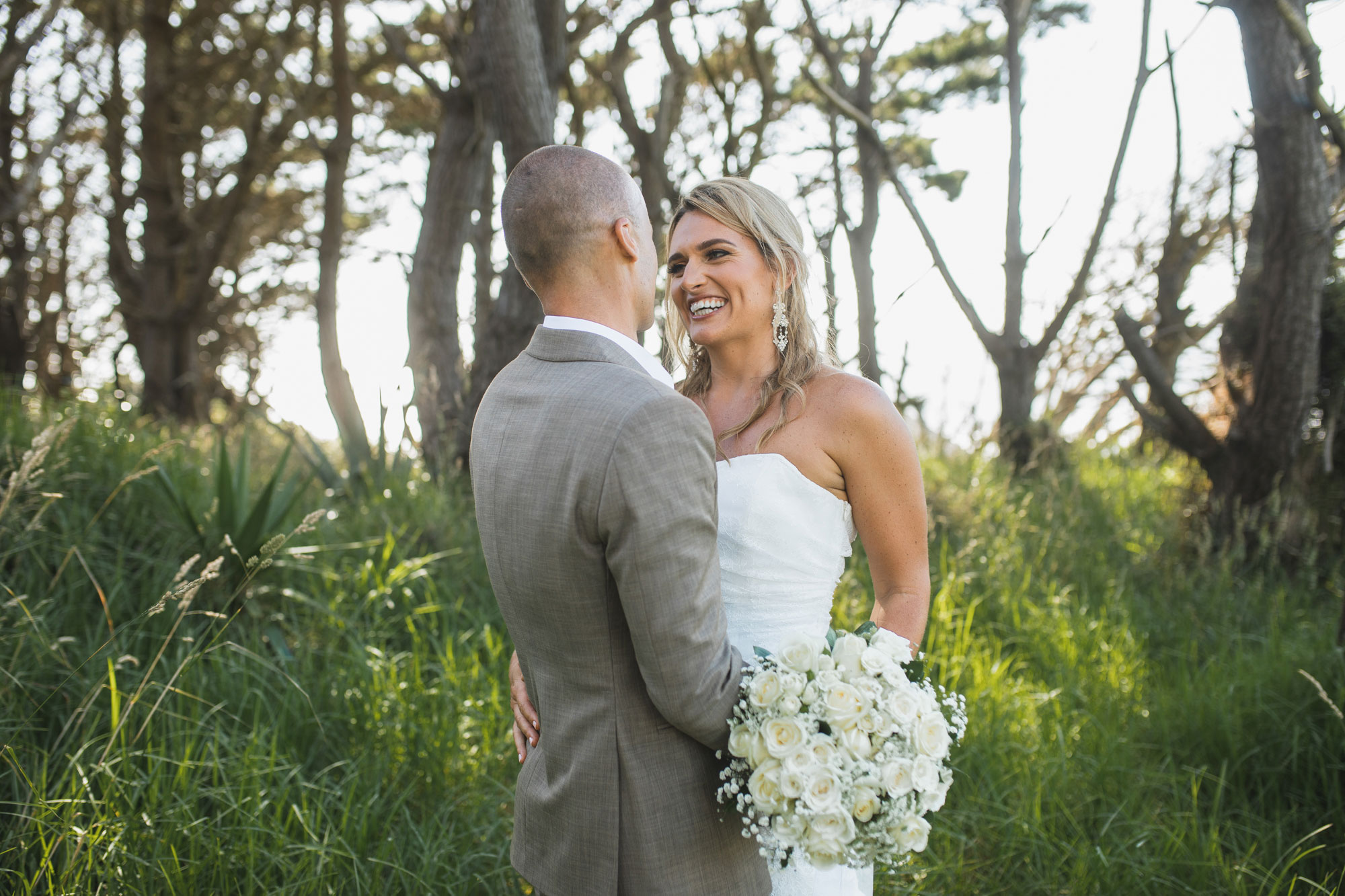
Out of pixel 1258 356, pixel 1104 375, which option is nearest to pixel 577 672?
pixel 1258 356

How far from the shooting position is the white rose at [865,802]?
1556 mm

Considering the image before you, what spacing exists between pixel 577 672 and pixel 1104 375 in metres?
15.0

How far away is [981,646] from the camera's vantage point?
4566 millimetres

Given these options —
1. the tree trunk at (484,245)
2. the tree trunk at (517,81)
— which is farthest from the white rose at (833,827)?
the tree trunk at (484,245)

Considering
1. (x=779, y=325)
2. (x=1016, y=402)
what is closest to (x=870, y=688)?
(x=779, y=325)

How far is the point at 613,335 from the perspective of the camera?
169 centimetres

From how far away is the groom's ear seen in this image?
173 cm

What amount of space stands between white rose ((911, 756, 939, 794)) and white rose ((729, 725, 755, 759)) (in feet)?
1.00

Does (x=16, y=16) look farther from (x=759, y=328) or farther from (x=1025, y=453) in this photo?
(x=1025, y=453)

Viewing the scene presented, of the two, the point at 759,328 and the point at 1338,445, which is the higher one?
the point at 759,328

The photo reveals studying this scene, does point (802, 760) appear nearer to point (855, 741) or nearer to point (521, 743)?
point (855, 741)

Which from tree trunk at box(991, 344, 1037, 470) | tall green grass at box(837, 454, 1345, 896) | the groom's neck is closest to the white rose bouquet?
the groom's neck

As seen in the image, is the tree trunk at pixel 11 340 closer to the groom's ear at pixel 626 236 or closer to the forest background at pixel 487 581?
the forest background at pixel 487 581

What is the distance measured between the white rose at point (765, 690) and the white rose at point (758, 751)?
0.05m
